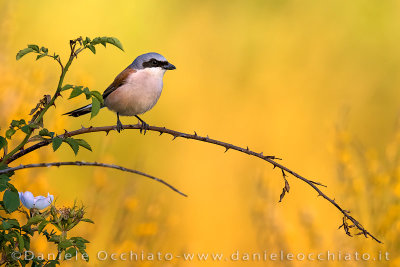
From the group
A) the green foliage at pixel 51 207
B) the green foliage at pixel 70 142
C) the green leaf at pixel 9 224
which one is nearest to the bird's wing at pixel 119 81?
the green foliage at pixel 51 207

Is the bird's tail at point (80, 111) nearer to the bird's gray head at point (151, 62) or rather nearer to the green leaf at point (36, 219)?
the bird's gray head at point (151, 62)

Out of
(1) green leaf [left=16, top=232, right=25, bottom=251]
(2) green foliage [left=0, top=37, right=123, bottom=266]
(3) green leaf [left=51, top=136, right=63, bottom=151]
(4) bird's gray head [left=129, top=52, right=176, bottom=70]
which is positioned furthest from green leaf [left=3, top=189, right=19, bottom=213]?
(4) bird's gray head [left=129, top=52, right=176, bottom=70]

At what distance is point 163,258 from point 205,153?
4.13 meters

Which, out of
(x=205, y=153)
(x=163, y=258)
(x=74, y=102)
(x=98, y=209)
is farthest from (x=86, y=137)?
(x=163, y=258)

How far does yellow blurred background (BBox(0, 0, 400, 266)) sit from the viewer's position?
4.29 m

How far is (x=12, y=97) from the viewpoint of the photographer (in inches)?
158

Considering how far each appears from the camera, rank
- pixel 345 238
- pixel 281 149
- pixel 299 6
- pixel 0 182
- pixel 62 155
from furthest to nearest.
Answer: pixel 299 6
pixel 281 149
pixel 62 155
pixel 345 238
pixel 0 182

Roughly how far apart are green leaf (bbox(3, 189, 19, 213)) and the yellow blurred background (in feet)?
5.79

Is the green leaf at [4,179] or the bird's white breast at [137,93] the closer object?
the green leaf at [4,179]

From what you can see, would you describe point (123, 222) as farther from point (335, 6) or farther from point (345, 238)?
point (335, 6)

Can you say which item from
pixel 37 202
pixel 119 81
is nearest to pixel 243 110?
pixel 119 81

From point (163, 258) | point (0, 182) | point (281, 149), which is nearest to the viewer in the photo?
point (0, 182)

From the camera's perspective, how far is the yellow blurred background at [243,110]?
4.29m

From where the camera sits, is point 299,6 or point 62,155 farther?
point 299,6
